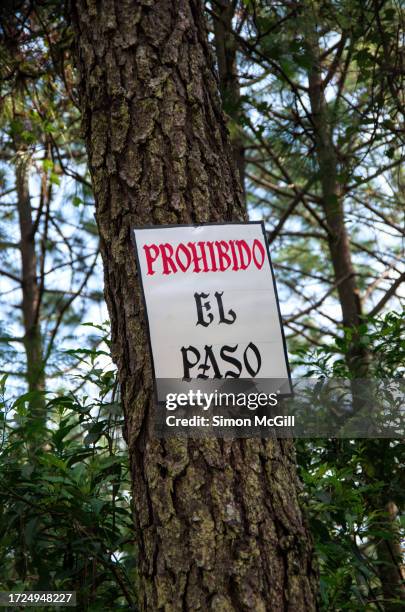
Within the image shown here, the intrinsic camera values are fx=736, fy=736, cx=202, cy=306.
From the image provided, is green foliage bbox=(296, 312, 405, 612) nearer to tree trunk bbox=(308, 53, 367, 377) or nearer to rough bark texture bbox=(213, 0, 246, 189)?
tree trunk bbox=(308, 53, 367, 377)

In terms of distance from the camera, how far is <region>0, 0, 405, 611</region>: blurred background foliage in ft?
5.21

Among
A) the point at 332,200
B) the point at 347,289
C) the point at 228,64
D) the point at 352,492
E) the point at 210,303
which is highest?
the point at 228,64

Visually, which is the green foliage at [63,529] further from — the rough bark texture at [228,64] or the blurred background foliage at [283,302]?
the rough bark texture at [228,64]

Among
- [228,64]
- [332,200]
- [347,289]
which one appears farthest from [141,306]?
[347,289]

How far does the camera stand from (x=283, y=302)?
21.9ft


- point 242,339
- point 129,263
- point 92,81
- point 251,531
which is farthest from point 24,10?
point 251,531

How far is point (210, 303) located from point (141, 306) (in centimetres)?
14

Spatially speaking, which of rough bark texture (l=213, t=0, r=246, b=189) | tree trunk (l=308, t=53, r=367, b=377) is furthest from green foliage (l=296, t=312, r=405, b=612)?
rough bark texture (l=213, t=0, r=246, b=189)

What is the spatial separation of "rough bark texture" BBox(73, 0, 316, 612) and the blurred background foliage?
26cm

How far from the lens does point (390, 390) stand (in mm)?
1929

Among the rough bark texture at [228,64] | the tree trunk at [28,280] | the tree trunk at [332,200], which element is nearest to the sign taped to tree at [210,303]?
the tree trunk at [332,200]

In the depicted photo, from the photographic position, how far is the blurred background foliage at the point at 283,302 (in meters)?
1.59

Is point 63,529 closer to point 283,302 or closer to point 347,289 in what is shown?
point 347,289

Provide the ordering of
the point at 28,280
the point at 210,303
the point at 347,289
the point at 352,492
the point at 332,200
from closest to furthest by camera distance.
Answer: the point at 210,303
the point at 352,492
the point at 332,200
the point at 347,289
the point at 28,280
